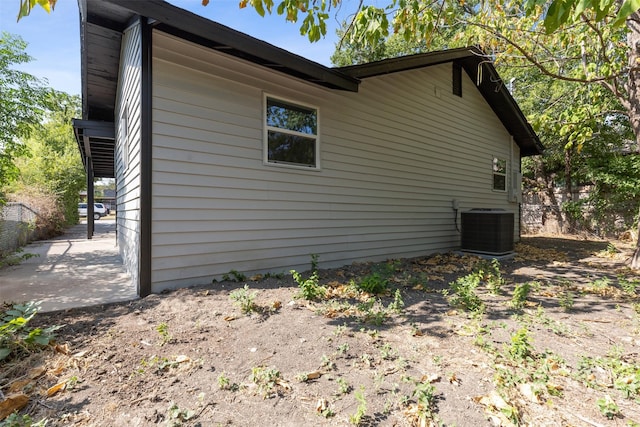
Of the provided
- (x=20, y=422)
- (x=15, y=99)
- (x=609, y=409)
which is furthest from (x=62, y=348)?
(x=15, y=99)

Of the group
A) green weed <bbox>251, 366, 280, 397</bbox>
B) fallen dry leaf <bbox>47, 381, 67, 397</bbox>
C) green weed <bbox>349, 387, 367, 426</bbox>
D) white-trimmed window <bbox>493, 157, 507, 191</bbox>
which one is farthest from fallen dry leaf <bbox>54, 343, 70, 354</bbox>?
white-trimmed window <bbox>493, 157, 507, 191</bbox>

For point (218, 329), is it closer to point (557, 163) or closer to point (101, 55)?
point (101, 55)

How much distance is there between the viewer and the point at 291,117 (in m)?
4.98

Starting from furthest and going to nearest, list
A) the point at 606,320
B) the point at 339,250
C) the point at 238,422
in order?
1. the point at 339,250
2. the point at 606,320
3. the point at 238,422

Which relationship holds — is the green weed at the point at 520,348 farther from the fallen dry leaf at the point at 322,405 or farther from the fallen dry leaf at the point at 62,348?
the fallen dry leaf at the point at 62,348

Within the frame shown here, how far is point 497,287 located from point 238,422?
3711 mm

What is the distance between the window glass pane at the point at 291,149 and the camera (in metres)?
4.73

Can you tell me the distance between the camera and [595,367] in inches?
86.8

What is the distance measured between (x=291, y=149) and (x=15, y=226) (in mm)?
→ 6906

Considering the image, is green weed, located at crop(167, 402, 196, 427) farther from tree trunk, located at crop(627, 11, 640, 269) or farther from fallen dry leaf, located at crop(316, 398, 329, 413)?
tree trunk, located at crop(627, 11, 640, 269)

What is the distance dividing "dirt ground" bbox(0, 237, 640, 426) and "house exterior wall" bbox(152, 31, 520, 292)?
35.7 inches

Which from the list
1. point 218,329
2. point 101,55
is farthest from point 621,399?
point 101,55

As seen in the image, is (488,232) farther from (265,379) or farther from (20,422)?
(20,422)

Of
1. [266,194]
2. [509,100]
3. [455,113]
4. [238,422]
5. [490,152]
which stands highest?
[509,100]
